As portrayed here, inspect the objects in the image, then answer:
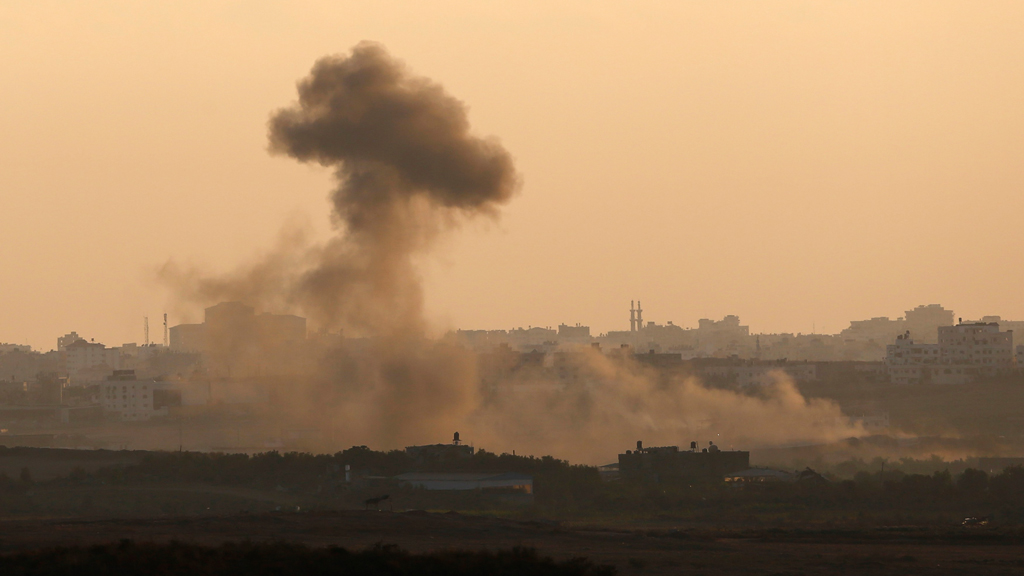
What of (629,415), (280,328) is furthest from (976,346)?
(280,328)

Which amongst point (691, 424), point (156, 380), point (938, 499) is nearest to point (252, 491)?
point (938, 499)

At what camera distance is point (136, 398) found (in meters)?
149

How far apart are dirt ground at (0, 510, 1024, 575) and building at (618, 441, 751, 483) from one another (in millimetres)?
17107

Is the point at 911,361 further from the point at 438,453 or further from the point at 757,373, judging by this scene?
the point at 438,453

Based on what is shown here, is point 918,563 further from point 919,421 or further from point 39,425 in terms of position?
point 39,425

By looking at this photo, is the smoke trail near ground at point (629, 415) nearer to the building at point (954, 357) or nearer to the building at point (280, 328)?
the building at point (280, 328)

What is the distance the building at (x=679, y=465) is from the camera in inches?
3147

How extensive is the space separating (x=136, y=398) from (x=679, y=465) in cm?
7772

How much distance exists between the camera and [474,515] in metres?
64.5

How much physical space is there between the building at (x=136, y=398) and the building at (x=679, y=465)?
232 ft

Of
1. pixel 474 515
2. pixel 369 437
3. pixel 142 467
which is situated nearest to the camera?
pixel 474 515

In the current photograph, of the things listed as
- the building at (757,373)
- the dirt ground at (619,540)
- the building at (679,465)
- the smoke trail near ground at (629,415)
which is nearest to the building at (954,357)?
the building at (757,373)

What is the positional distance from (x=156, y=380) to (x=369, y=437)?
67.6 m

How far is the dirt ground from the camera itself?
164 ft
